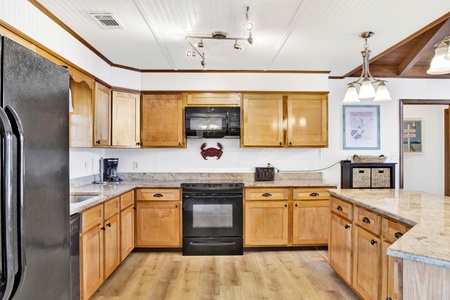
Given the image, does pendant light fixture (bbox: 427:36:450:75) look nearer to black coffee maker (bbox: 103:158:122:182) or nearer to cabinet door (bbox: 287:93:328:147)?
cabinet door (bbox: 287:93:328:147)

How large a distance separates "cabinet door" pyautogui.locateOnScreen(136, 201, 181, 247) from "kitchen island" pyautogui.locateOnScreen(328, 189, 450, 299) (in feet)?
7.75

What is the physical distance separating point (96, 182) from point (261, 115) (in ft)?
7.69

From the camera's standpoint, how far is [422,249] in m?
1.34

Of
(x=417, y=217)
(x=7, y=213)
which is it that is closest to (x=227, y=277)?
(x=417, y=217)

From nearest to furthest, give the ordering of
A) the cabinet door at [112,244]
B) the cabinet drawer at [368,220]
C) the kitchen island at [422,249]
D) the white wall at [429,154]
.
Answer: the kitchen island at [422,249], the cabinet drawer at [368,220], the cabinet door at [112,244], the white wall at [429,154]

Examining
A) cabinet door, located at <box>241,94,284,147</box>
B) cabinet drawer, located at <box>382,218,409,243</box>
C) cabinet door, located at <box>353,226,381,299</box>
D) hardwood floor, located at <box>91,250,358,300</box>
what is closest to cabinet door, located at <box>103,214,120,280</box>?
hardwood floor, located at <box>91,250,358,300</box>

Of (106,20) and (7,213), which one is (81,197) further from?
(7,213)

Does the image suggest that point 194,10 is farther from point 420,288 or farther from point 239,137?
point 420,288

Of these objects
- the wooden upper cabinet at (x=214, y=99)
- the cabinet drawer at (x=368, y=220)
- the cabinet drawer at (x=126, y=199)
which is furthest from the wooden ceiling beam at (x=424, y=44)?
the cabinet drawer at (x=126, y=199)

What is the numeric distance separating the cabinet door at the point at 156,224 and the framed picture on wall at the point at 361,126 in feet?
8.76

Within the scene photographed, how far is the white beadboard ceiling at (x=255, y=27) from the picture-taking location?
7.65ft

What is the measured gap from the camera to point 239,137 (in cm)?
418

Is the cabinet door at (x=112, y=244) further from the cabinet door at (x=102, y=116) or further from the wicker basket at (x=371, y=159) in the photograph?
the wicker basket at (x=371, y=159)

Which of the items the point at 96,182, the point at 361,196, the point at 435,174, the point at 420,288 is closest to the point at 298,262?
the point at 361,196
